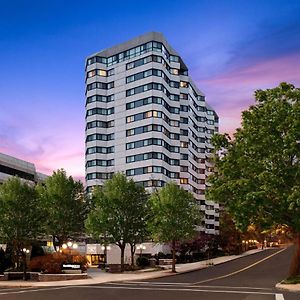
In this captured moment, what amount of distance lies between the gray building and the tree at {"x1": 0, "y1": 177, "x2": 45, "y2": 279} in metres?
55.0

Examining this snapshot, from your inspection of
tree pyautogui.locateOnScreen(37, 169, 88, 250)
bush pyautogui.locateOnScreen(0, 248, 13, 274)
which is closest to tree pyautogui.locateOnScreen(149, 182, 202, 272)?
tree pyautogui.locateOnScreen(37, 169, 88, 250)

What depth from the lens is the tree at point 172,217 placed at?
58281 mm

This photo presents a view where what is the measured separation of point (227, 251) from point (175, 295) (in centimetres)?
8111

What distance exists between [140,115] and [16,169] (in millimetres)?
33519

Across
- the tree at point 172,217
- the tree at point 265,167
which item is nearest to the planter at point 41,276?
the tree at point 172,217

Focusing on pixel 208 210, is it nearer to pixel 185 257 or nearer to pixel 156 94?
pixel 156 94

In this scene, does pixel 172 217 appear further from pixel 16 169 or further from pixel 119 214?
pixel 16 169

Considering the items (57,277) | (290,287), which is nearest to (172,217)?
(57,277)

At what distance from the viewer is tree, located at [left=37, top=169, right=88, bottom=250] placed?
6241cm

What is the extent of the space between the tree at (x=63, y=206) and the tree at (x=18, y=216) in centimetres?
587

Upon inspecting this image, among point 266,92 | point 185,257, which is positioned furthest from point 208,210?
point 266,92

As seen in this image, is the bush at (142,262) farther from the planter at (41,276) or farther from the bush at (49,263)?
the planter at (41,276)

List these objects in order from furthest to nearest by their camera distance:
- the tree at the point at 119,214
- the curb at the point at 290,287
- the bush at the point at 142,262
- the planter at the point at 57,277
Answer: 1. the bush at the point at 142,262
2. the tree at the point at 119,214
3. the planter at the point at 57,277
4. the curb at the point at 290,287

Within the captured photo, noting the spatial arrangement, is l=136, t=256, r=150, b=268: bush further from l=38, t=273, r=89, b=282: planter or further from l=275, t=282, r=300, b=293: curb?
l=275, t=282, r=300, b=293: curb
